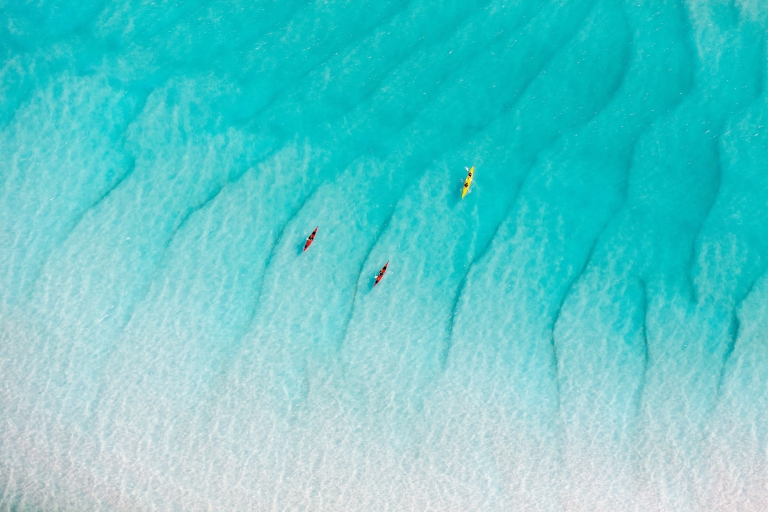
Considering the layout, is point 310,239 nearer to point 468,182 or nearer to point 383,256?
point 383,256

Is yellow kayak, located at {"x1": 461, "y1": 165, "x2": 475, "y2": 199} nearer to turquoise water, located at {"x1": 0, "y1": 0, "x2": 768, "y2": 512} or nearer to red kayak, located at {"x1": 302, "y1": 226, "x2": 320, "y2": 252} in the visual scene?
turquoise water, located at {"x1": 0, "y1": 0, "x2": 768, "y2": 512}

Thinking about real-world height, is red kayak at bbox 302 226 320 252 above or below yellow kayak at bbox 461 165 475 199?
above

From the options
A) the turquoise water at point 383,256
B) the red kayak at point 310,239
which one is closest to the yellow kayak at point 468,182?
the turquoise water at point 383,256

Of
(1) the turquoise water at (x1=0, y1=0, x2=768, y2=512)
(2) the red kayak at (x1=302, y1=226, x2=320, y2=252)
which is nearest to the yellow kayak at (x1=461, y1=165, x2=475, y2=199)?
(1) the turquoise water at (x1=0, y1=0, x2=768, y2=512)

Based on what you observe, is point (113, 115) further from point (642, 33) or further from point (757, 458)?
point (757, 458)

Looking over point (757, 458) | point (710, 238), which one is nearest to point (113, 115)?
point (710, 238)

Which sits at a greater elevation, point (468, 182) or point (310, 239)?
point (310, 239)

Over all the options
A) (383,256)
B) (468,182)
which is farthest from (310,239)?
(468,182)

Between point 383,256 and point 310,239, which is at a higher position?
point 310,239

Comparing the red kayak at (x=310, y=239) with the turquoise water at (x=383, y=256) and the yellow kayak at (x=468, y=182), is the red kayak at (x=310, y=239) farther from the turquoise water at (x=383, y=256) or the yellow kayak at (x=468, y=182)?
the yellow kayak at (x=468, y=182)
